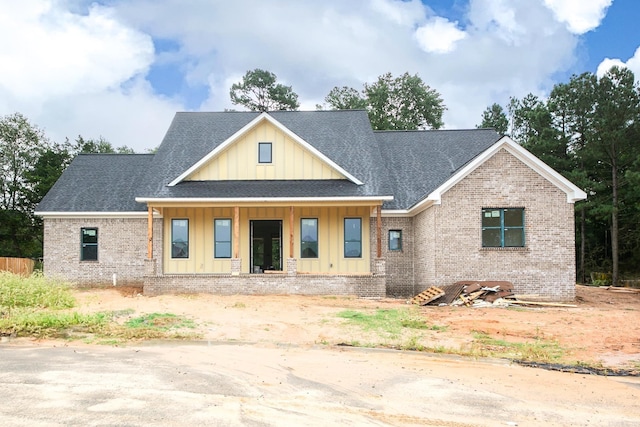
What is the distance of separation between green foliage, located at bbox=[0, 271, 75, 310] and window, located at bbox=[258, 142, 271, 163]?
8924mm

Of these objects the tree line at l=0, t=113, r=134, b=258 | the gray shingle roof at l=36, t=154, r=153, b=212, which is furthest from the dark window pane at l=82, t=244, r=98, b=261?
the tree line at l=0, t=113, r=134, b=258

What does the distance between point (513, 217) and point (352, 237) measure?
19.5ft

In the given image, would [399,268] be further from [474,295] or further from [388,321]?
[388,321]

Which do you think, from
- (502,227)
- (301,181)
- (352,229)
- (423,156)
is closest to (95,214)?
(301,181)

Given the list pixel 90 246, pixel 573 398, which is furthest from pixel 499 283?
pixel 90 246

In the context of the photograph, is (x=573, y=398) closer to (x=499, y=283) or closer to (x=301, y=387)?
(x=301, y=387)

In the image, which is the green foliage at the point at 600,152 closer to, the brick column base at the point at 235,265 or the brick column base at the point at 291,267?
the brick column base at the point at 291,267

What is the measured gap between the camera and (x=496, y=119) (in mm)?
51875

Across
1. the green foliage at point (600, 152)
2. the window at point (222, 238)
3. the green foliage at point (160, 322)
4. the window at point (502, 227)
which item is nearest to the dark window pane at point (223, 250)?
the window at point (222, 238)

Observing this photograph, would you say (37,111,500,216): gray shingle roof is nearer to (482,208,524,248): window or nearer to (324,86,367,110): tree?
(482,208,524,248): window

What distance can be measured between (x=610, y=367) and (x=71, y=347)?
967 centimetres

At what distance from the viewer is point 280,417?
664cm

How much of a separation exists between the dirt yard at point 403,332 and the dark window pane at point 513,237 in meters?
2.68

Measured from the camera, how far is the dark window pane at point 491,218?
2023 cm
